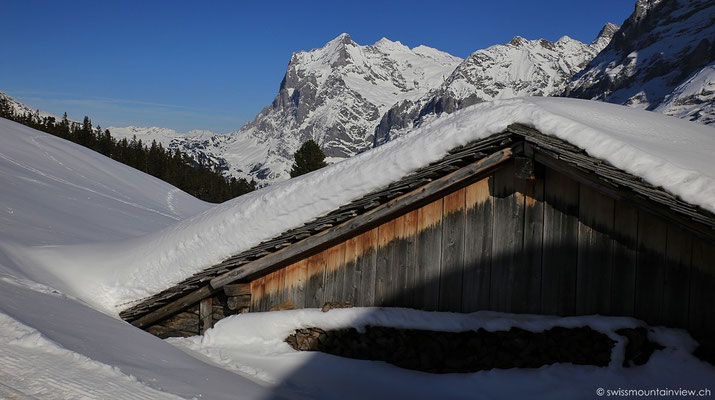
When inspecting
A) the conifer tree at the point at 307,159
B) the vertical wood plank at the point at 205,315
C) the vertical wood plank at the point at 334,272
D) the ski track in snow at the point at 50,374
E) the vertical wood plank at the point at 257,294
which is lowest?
the ski track in snow at the point at 50,374

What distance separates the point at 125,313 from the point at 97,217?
5530mm

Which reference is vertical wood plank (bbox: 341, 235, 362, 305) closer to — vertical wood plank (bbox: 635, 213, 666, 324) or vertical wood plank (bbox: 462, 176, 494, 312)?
vertical wood plank (bbox: 462, 176, 494, 312)

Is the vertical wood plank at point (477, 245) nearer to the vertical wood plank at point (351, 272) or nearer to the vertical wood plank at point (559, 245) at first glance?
the vertical wood plank at point (559, 245)

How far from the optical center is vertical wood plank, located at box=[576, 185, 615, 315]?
5.44 meters

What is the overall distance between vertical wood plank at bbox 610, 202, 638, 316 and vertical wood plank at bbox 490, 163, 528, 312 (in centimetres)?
92

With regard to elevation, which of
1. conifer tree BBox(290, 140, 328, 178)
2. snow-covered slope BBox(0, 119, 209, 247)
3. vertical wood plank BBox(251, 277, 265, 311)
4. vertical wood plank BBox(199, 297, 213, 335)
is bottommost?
vertical wood plank BBox(199, 297, 213, 335)

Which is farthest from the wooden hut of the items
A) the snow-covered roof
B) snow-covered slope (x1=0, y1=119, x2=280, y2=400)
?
snow-covered slope (x1=0, y1=119, x2=280, y2=400)

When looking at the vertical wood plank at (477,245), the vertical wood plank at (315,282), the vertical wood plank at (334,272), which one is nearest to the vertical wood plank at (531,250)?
the vertical wood plank at (477,245)

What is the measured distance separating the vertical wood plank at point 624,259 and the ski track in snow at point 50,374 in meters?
4.30

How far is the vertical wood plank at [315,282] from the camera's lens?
704cm

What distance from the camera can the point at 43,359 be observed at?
4.25 meters

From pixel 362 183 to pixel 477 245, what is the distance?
156 centimetres

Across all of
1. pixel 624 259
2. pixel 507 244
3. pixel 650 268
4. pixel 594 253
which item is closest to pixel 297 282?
pixel 507 244

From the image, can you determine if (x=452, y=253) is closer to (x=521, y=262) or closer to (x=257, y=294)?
(x=521, y=262)
